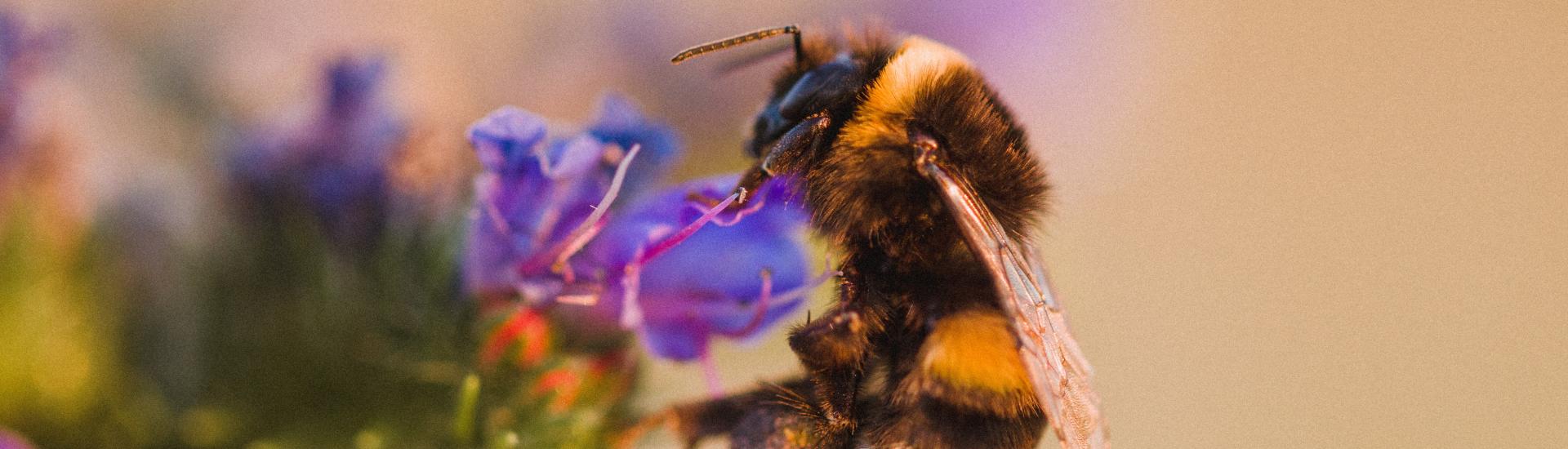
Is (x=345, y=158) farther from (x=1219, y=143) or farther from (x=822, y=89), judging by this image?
(x=1219, y=143)

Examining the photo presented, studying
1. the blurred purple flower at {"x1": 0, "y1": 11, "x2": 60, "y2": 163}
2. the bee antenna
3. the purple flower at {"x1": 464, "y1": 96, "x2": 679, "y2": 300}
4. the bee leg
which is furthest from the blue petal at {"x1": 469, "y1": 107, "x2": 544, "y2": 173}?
the blurred purple flower at {"x1": 0, "y1": 11, "x2": 60, "y2": 163}

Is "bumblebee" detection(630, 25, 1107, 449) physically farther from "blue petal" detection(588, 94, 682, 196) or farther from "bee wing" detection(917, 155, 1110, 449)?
"blue petal" detection(588, 94, 682, 196)

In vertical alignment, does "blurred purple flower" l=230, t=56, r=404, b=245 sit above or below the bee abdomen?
above

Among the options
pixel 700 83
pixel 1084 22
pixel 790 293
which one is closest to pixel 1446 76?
pixel 1084 22

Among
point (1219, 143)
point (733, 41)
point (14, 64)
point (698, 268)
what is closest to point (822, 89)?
point (733, 41)

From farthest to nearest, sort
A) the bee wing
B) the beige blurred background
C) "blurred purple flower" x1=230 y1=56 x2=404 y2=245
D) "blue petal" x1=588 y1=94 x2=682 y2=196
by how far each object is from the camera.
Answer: the beige blurred background < "blurred purple flower" x1=230 y1=56 x2=404 y2=245 < "blue petal" x1=588 y1=94 x2=682 y2=196 < the bee wing

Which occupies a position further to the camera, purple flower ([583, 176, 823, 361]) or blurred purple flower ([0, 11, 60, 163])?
blurred purple flower ([0, 11, 60, 163])
